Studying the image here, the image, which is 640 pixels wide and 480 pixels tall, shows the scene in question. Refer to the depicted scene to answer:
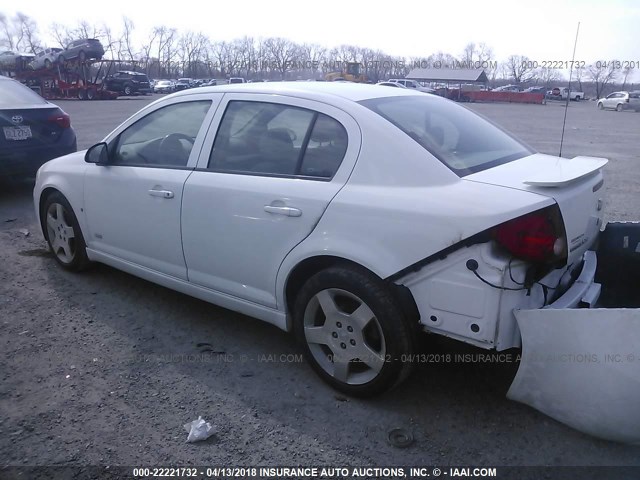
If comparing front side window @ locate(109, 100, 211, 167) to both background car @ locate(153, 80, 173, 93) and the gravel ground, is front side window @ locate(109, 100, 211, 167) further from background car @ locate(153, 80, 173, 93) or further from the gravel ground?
background car @ locate(153, 80, 173, 93)

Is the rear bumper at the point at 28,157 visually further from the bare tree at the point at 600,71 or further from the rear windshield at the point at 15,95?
the bare tree at the point at 600,71

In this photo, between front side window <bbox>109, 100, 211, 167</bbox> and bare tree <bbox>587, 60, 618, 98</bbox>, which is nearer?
front side window <bbox>109, 100, 211, 167</bbox>

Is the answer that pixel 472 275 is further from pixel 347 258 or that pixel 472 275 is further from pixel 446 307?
pixel 347 258

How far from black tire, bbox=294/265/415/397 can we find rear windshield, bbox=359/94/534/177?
0.77 meters

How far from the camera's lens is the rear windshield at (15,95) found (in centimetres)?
710

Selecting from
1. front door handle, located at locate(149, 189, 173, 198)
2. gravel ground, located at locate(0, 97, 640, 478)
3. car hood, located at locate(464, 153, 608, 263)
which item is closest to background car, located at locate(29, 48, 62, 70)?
gravel ground, located at locate(0, 97, 640, 478)

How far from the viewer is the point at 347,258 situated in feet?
9.16

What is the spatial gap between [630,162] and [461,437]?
36.2ft

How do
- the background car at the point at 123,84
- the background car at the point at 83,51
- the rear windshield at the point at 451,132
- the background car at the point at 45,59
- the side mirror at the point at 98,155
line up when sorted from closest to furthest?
1. the rear windshield at the point at 451,132
2. the side mirror at the point at 98,155
3. the background car at the point at 83,51
4. the background car at the point at 45,59
5. the background car at the point at 123,84

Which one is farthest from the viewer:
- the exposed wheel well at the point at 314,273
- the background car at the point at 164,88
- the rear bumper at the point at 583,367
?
the background car at the point at 164,88

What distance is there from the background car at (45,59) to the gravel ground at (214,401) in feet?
119

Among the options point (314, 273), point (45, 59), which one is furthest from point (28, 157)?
point (45, 59)

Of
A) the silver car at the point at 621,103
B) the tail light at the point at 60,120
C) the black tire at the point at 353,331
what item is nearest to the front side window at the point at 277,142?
the black tire at the point at 353,331

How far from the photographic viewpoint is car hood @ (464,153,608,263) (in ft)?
8.50
